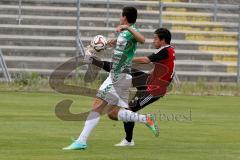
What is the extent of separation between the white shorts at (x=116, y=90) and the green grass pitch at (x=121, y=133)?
734 millimetres

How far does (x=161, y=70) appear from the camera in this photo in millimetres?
14531

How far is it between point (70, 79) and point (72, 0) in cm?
597

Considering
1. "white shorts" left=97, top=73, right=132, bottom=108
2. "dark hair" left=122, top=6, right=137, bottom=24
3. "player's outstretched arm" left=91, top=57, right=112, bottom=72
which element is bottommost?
"white shorts" left=97, top=73, right=132, bottom=108

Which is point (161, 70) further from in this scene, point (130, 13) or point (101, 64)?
point (130, 13)

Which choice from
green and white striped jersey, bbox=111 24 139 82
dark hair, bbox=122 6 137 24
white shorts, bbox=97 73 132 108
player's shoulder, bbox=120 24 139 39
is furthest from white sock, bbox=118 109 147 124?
dark hair, bbox=122 6 137 24

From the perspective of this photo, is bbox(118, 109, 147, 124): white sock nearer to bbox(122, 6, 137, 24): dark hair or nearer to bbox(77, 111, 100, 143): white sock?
bbox(77, 111, 100, 143): white sock

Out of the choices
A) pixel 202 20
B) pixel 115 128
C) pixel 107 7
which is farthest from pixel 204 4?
pixel 115 128

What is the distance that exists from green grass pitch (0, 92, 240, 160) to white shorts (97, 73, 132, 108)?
28.9 inches

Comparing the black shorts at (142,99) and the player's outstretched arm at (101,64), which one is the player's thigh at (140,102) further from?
the player's outstretched arm at (101,64)

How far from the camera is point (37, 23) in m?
34.9

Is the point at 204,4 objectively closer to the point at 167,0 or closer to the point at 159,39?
the point at 167,0

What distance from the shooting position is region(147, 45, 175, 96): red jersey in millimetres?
14000

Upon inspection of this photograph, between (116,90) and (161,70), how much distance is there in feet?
4.10

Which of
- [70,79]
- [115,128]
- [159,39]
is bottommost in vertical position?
[70,79]
